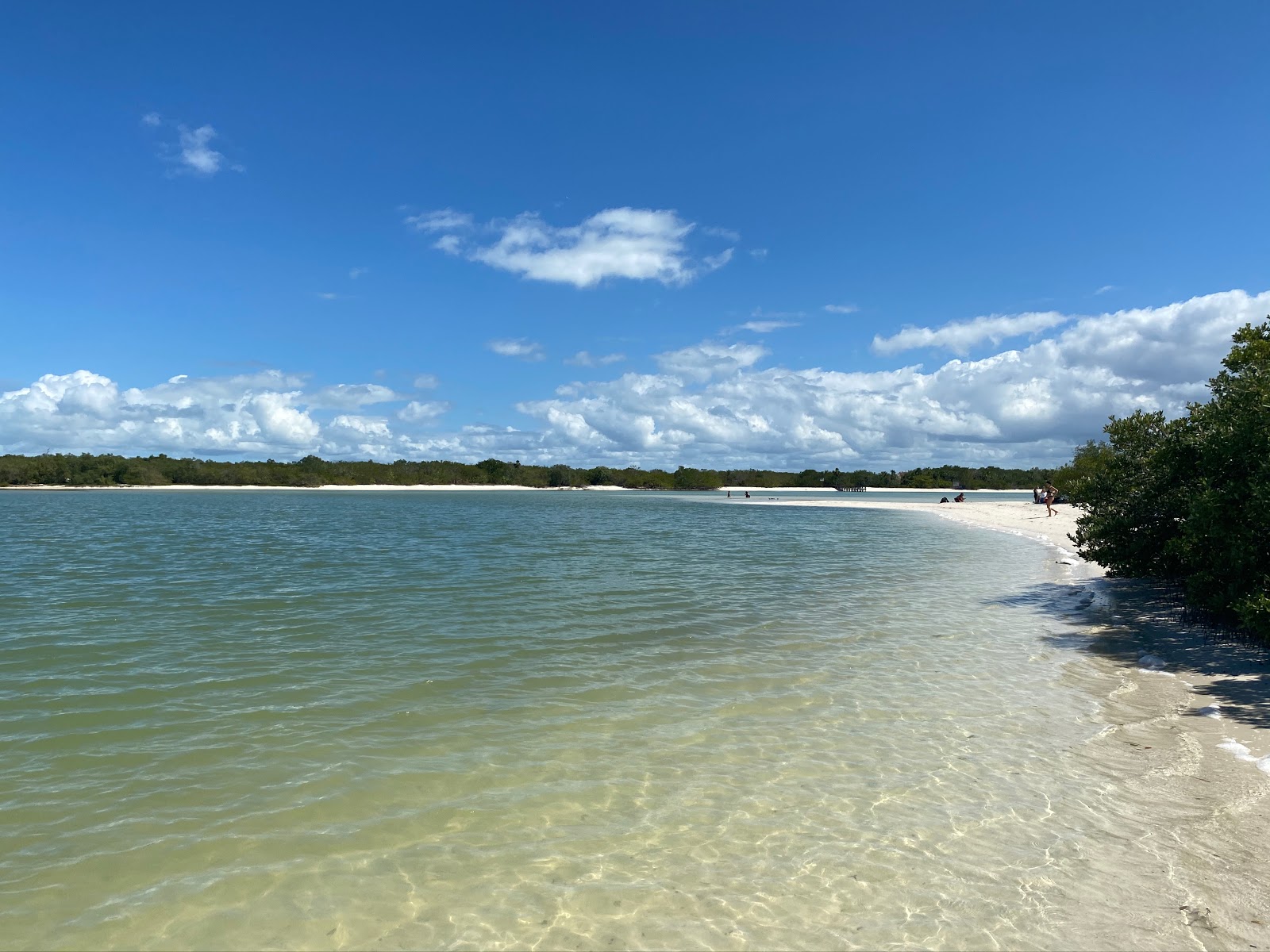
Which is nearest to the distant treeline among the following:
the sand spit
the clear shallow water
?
the sand spit

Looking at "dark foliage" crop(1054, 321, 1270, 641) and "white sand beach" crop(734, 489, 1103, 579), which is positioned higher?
"dark foliage" crop(1054, 321, 1270, 641)

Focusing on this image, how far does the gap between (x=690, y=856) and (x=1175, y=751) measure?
6245 millimetres

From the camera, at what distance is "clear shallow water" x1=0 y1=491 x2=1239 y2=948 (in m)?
5.34

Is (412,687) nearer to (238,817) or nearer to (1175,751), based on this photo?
(238,817)

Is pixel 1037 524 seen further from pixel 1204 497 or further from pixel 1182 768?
pixel 1182 768

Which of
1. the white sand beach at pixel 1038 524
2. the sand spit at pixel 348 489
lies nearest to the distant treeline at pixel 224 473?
the sand spit at pixel 348 489

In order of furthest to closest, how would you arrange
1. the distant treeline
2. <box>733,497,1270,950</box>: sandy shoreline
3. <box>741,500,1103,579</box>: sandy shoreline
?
the distant treeline
<box>741,500,1103,579</box>: sandy shoreline
<box>733,497,1270,950</box>: sandy shoreline

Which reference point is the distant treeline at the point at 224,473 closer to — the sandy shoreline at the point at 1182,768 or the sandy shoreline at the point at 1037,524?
the sandy shoreline at the point at 1037,524

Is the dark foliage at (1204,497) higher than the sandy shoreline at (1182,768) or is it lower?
higher

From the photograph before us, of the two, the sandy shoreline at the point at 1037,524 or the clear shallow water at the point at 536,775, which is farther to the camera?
the sandy shoreline at the point at 1037,524

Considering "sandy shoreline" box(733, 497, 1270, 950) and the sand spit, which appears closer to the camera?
"sandy shoreline" box(733, 497, 1270, 950)

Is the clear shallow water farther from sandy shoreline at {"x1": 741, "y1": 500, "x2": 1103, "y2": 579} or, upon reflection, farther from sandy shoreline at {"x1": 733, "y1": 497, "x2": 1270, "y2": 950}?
sandy shoreline at {"x1": 741, "y1": 500, "x2": 1103, "y2": 579}

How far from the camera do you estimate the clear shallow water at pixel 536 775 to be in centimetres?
534

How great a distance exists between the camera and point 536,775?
787 centimetres
